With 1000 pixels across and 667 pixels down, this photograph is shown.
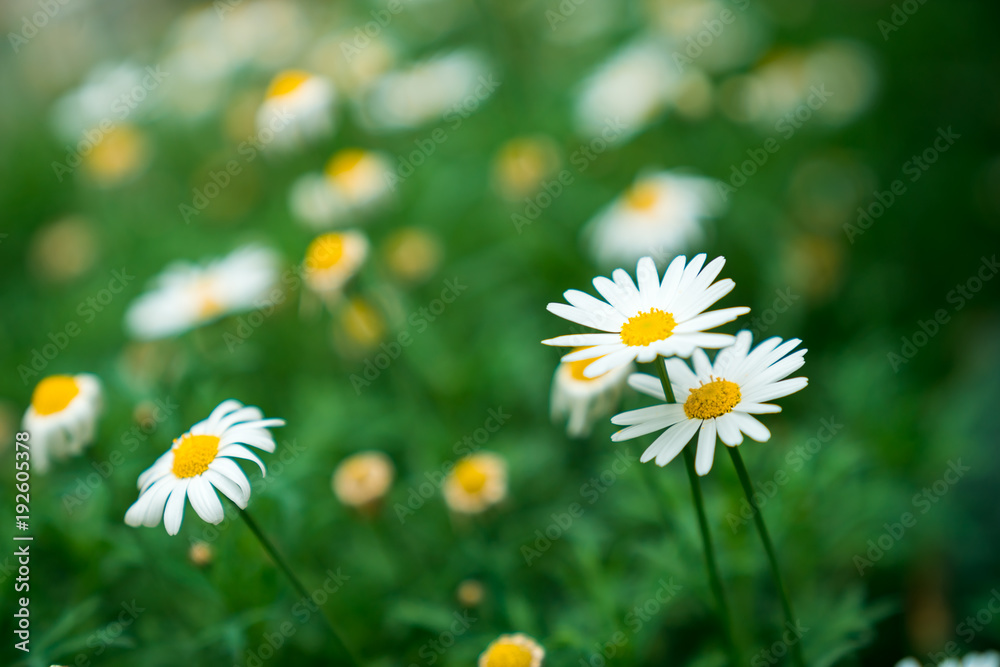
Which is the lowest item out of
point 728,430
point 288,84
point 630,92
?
point 728,430

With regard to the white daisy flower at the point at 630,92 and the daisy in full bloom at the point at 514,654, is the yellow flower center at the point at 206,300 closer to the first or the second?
the daisy in full bloom at the point at 514,654

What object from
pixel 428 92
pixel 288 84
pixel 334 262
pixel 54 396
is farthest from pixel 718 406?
pixel 428 92

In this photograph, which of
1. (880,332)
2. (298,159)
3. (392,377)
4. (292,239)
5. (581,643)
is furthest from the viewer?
(298,159)

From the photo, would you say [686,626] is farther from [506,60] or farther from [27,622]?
[506,60]

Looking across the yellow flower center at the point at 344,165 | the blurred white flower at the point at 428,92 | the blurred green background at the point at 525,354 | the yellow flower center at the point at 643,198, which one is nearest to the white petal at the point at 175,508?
the blurred green background at the point at 525,354

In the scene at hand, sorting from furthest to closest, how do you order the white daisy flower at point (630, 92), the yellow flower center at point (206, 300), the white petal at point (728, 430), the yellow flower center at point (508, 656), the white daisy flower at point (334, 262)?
the white daisy flower at point (630, 92), the yellow flower center at point (206, 300), the white daisy flower at point (334, 262), the yellow flower center at point (508, 656), the white petal at point (728, 430)

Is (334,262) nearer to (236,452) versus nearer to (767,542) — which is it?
(236,452)

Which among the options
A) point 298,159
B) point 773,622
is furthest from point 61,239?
point 773,622
